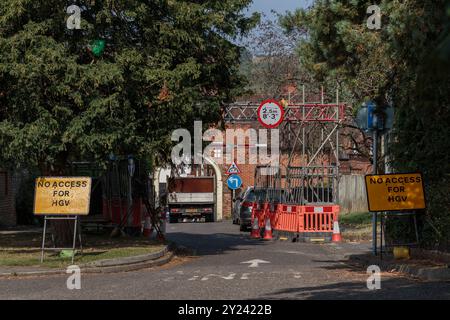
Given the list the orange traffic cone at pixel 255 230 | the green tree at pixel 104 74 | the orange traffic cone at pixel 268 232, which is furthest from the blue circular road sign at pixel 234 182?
→ the green tree at pixel 104 74

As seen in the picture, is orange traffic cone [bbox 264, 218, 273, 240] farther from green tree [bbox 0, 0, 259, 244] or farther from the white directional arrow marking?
the white directional arrow marking

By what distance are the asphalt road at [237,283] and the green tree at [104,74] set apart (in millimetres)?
3420

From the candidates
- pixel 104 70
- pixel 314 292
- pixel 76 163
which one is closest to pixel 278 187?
pixel 76 163

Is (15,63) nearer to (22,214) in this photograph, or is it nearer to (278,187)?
(278,187)

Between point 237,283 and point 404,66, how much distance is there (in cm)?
533

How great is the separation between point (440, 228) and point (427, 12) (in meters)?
5.48

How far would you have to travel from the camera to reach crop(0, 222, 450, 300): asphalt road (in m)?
12.0

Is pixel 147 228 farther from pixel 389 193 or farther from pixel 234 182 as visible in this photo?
pixel 234 182

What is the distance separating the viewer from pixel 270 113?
3459cm

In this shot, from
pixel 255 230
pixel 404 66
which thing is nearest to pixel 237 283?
pixel 404 66

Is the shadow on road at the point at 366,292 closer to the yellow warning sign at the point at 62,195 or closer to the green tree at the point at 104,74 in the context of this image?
the yellow warning sign at the point at 62,195

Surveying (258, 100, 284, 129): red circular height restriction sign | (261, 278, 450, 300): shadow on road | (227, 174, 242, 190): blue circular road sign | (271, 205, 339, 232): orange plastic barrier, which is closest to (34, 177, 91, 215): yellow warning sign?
(261, 278, 450, 300): shadow on road

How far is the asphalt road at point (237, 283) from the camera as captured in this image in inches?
472

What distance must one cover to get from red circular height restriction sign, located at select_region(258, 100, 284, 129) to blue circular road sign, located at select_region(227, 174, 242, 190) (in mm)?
16740
